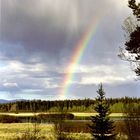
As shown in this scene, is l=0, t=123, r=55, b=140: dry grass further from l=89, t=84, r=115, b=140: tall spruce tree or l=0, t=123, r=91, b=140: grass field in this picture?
l=89, t=84, r=115, b=140: tall spruce tree

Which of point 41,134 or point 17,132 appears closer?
point 41,134

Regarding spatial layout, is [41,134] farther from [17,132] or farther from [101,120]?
[101,120]

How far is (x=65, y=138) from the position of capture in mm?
29438

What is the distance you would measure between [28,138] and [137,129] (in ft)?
24.7

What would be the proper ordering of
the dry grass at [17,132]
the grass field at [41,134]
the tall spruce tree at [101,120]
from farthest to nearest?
the dry grass at [17,132] → the grass field at [41,134] → the tall spruce tree at [101,120]

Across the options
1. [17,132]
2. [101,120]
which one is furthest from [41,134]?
[101,120]

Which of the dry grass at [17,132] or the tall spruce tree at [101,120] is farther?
the dry grass at [17,132]

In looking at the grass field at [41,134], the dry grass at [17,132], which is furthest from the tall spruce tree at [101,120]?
the dry grass at [17,132]

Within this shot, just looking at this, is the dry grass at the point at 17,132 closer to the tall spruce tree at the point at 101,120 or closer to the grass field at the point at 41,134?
the grass field at the point at 41,134

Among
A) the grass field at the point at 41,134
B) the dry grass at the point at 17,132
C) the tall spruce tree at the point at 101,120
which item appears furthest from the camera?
the dry grass at the point at 17,132

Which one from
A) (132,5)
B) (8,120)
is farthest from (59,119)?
(8,120)

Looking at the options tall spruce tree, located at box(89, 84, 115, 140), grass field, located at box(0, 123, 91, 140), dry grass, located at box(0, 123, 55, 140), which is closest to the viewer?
tall spruce tree, located at box(89, 84, 115, 140)

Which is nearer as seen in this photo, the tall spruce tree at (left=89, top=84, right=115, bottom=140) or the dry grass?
the tall spruce tree at (left=89, top=84, right=115, bottom=140)

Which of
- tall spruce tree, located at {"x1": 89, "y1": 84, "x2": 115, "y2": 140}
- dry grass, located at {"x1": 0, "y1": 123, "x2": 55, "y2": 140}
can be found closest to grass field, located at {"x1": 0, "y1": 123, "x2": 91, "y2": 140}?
dry grass, located at {"x1": 0, "y1": 123, "x2": 55, "y2": 140}
